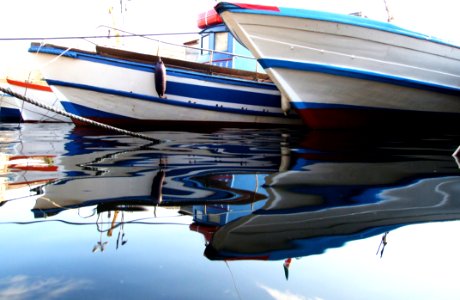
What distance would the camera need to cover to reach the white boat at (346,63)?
5340 millimetres

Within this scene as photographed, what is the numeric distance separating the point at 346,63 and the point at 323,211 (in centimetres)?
498

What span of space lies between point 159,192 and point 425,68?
6.23m

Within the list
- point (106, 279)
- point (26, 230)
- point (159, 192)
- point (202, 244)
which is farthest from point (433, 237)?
point (26, 230)

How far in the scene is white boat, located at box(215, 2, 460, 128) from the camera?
534 centimetres

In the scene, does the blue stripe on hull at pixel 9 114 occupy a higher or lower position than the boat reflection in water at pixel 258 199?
lower

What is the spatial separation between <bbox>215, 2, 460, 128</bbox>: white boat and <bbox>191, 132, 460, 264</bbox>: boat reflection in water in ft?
12.4

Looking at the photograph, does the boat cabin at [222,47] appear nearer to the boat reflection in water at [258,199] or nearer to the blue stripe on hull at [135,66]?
the blue stripe on hull at [135,66]

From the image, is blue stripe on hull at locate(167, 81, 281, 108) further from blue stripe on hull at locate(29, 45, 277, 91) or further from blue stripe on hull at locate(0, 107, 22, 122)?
blue stripe on hull at locate(0, 107, 22, 122)

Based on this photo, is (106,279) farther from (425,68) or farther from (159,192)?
(425,68)

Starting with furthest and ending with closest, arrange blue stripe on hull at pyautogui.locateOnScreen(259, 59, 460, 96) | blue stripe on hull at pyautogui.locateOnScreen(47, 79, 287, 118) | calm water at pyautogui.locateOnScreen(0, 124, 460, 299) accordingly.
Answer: blue stripe on hull at pyautogui.locateOnScreen(47, 79, 287, 118) → blue stripe on hull at pyautogui.locateOnScreen(259, 59, 460, 96) → calm water at pyautogui.locateOnScreen(0, 124, 460, 299)

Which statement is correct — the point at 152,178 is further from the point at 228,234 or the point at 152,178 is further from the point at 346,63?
the point at 346,63

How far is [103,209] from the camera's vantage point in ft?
4.31

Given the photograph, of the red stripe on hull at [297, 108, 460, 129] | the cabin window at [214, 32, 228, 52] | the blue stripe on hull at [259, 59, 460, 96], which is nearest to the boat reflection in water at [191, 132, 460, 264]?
the blue stripe on hull at [259, 59, 460, 96]

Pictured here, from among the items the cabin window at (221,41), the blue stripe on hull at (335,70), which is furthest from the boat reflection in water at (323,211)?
the cabin window at (221,41)
